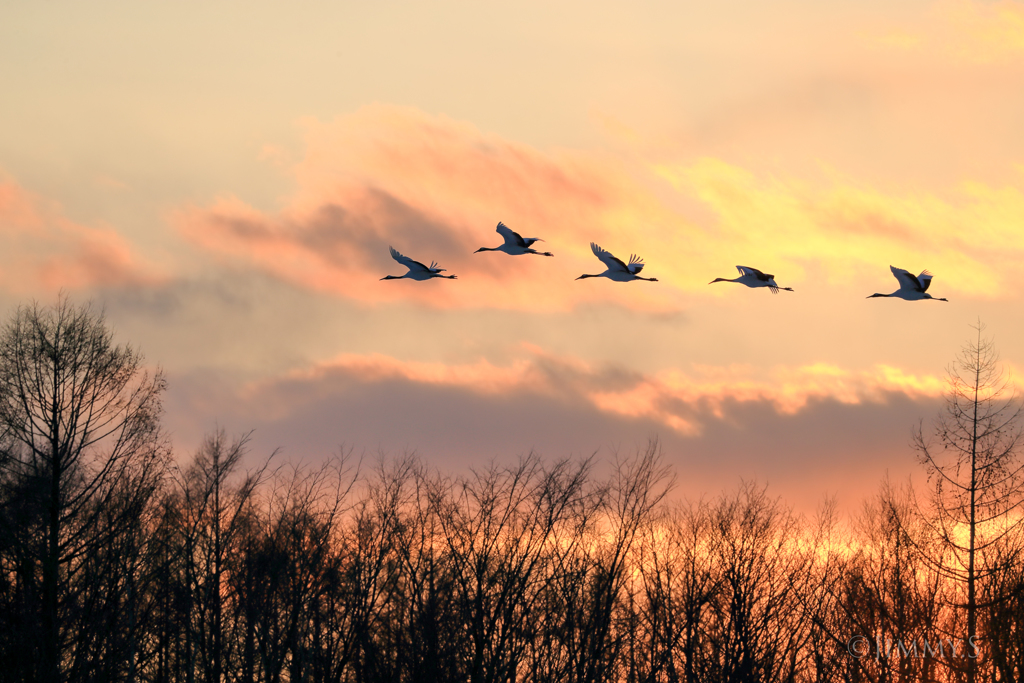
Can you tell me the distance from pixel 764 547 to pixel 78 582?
25.3 meters

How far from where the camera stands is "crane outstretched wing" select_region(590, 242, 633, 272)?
24.9 meters

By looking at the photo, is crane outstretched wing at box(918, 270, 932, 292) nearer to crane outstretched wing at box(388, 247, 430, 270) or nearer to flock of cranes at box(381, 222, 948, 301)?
flock of cranes at box(381, 222, 948, 301)

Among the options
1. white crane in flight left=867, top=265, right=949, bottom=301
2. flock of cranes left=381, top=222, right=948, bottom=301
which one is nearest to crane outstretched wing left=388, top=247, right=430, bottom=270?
flock of cranes left=381, top=222, right=948, bottom=301

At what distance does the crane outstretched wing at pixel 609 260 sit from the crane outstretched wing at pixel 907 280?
6.25m

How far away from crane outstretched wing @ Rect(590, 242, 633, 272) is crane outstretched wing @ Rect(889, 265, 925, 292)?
20.5 ft

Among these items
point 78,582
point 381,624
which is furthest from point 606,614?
point 78,582

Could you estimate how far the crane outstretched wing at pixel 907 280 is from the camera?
914 inches

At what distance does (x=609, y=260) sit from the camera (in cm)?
2544

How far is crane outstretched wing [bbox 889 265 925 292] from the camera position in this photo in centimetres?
2320

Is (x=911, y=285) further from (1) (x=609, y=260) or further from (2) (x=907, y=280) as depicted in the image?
(1) (x=609, y=260)

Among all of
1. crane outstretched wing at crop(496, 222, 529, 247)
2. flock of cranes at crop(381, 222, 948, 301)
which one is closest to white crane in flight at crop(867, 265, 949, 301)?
flock of cranes at crop(381, 222, 948, 301)

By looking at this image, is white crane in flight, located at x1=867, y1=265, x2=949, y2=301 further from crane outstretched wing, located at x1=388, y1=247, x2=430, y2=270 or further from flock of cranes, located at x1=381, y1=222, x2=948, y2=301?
crane outstretched wing, located at x1=388, y1=247, x2=430, y2=270

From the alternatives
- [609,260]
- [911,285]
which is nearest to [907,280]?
[911,285]

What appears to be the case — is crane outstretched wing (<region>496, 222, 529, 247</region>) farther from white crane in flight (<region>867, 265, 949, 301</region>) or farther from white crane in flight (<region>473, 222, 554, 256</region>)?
white crane in flight (<region>867, 265, 949, 301</region>)
